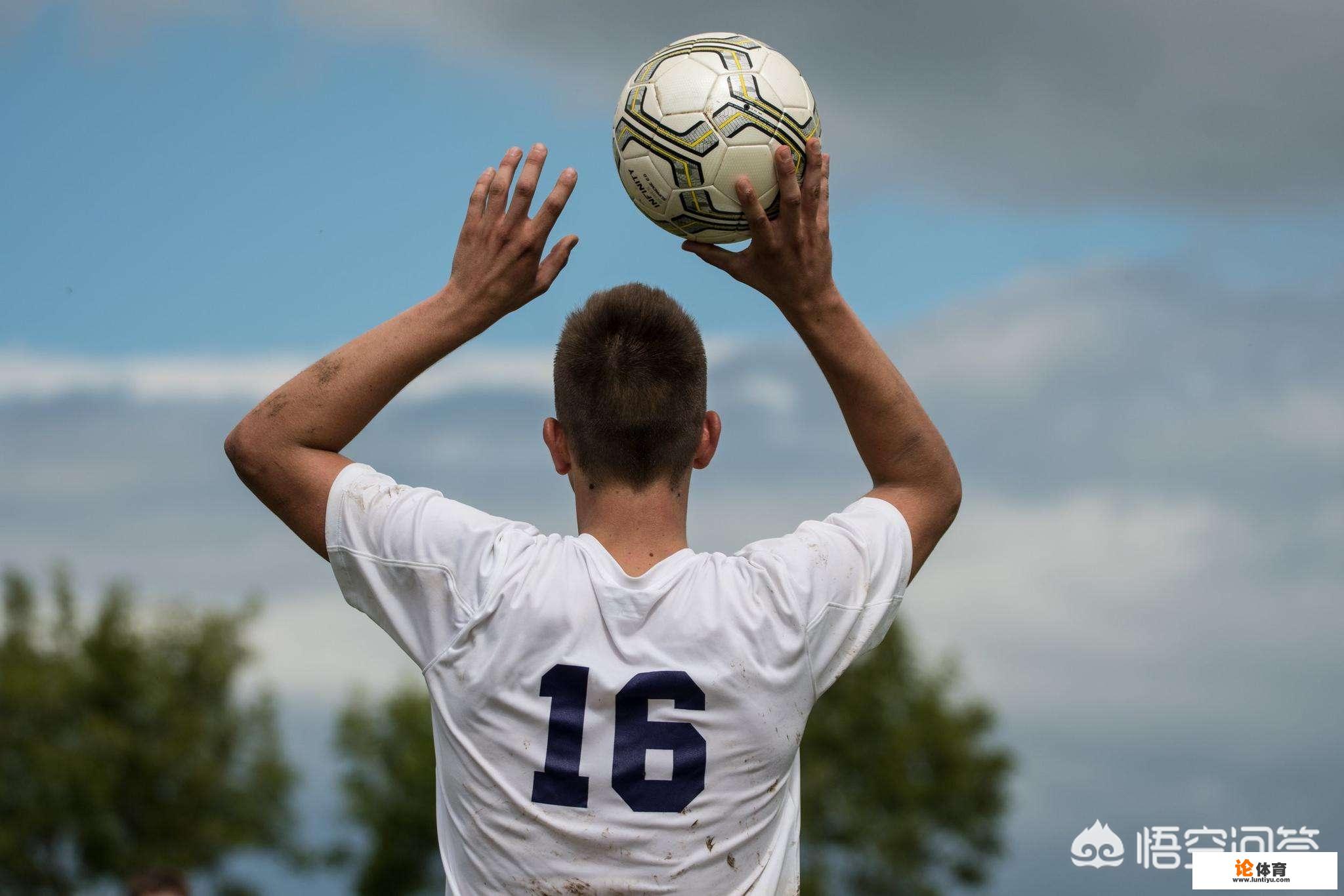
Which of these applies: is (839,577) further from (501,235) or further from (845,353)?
(501,235)

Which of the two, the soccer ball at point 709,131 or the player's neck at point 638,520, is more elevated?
the soccer ball at point 709,131

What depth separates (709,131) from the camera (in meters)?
5.33

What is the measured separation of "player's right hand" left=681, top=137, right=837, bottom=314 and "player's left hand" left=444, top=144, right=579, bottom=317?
0.67 meters

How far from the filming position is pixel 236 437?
4516 mm

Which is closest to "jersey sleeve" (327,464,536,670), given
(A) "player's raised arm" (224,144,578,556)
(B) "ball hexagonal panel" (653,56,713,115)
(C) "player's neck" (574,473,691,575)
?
(A) "player's raised arm" (224,144,578,556)

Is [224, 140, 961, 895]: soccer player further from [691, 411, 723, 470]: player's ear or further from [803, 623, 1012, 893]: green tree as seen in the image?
[803, 623, 1012, 893]: green tree

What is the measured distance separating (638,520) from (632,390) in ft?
1.34

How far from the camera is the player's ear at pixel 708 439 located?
4.53 metres

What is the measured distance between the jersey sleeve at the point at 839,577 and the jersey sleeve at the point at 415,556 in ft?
2.74

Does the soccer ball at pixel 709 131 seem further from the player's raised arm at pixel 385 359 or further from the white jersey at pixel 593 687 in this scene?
the white jersey at pixel 593 687

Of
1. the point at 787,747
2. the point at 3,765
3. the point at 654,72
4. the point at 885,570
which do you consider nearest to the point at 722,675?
the point at 787,747

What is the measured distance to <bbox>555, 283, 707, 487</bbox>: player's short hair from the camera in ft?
14.2

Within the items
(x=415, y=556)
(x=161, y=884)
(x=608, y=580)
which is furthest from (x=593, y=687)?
(x=161, y=884)

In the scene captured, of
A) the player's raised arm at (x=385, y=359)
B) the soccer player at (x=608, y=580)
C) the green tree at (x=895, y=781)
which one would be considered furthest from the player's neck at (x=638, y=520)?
the green tree at (x=895, y=781)
